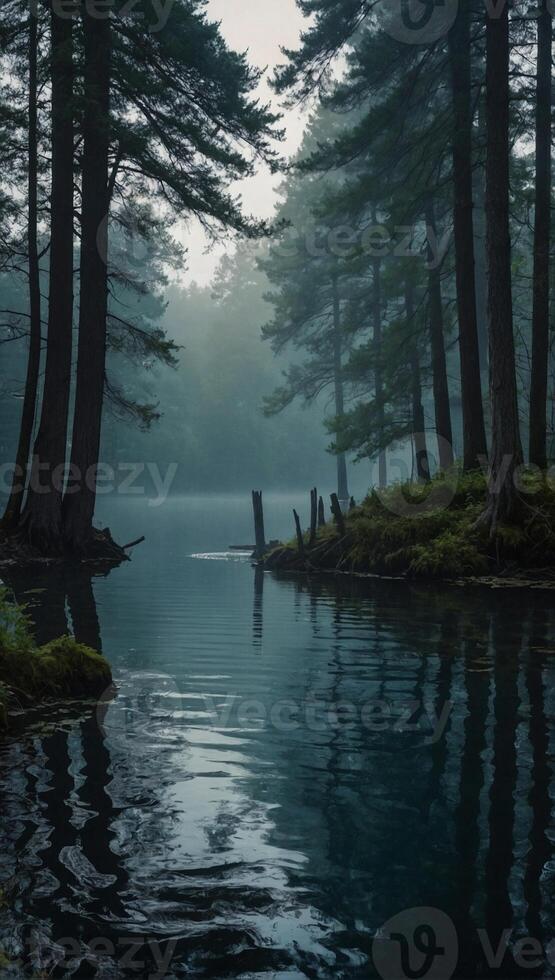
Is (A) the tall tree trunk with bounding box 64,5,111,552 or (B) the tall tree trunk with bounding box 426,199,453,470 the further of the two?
(B) the tall tree trunk with bounding box 426,199,453,470

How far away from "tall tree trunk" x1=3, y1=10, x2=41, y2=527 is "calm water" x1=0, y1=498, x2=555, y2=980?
848cm

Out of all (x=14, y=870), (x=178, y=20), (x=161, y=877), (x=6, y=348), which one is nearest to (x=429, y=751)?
(x=161, y=877)

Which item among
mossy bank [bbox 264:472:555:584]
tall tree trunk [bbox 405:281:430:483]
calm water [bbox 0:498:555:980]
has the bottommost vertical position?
calm water [bbox 0:498:555:980]

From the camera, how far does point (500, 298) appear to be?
54.0 feet

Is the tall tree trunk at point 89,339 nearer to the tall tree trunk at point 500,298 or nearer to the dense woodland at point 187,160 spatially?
the dense woodland at point 187,160

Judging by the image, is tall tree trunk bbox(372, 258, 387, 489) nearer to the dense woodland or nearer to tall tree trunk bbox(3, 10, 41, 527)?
the dense woodland

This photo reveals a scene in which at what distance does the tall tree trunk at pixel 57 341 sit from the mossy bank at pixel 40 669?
1003 centimetres

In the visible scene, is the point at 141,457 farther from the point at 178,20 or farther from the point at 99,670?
the point at 99,670

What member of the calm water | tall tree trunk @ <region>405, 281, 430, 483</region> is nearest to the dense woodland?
tall tree trunk @ <region>405, 281, 430, 483</region>

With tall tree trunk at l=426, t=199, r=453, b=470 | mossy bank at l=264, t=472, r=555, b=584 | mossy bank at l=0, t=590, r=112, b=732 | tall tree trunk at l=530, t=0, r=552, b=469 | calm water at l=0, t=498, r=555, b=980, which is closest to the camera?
calm water at l=0, t=498, r=555, b=980

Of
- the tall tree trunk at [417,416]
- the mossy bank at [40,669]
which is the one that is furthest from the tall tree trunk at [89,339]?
the mossy bank at [40,669]

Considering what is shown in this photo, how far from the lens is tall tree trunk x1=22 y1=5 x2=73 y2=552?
57.5ft

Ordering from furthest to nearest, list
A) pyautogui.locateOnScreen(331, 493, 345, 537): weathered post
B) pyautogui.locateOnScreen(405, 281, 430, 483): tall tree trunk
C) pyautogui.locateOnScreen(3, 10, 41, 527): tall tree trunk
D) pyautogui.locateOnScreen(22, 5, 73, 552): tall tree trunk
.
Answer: pyautogui.locateOnScreen(405, 281, 430, 483): tall tree trunk < pyautogui.locateOnScreen(331, 493, 345, 537): weathered post < pyautogui.locateOnScreen(3, 10, 41, 527): tall tree trunk < pyautogui.locateOnScreen(22, 5, 73, 552): tall tree trunk

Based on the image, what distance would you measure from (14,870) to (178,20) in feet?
53.5
